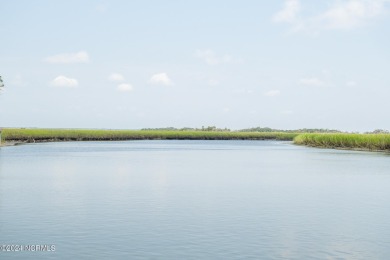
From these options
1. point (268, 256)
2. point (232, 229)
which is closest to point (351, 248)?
point (268, 256)

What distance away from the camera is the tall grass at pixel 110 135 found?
316 ft

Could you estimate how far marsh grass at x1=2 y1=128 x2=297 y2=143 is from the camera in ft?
315

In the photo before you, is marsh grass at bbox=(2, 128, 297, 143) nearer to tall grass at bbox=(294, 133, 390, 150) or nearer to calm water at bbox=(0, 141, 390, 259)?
tall grass at bbox=(294, 133, 390, 150)

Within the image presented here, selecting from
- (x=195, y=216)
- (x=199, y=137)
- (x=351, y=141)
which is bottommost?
(x=195, y=216)

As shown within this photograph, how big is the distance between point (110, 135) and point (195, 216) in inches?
4077

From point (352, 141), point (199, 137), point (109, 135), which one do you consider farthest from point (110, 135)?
point (352, 141)

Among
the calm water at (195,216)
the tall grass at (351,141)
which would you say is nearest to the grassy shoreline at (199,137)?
the tall grass at (351,141)

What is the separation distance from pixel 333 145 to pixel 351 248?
6404 centimetres

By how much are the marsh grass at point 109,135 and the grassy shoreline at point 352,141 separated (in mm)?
42697

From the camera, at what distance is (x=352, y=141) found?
71.4 metres

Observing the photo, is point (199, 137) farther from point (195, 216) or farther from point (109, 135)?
point (195, 216)

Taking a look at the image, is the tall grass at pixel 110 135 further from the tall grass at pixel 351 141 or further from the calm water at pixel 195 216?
the calm water at pixel 195 216

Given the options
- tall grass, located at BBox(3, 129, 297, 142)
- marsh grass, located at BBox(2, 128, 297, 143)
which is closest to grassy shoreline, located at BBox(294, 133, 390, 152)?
marsh grass, located at BBox(2, 128, 297, 143)

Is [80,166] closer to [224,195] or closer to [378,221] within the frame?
[224,195]
